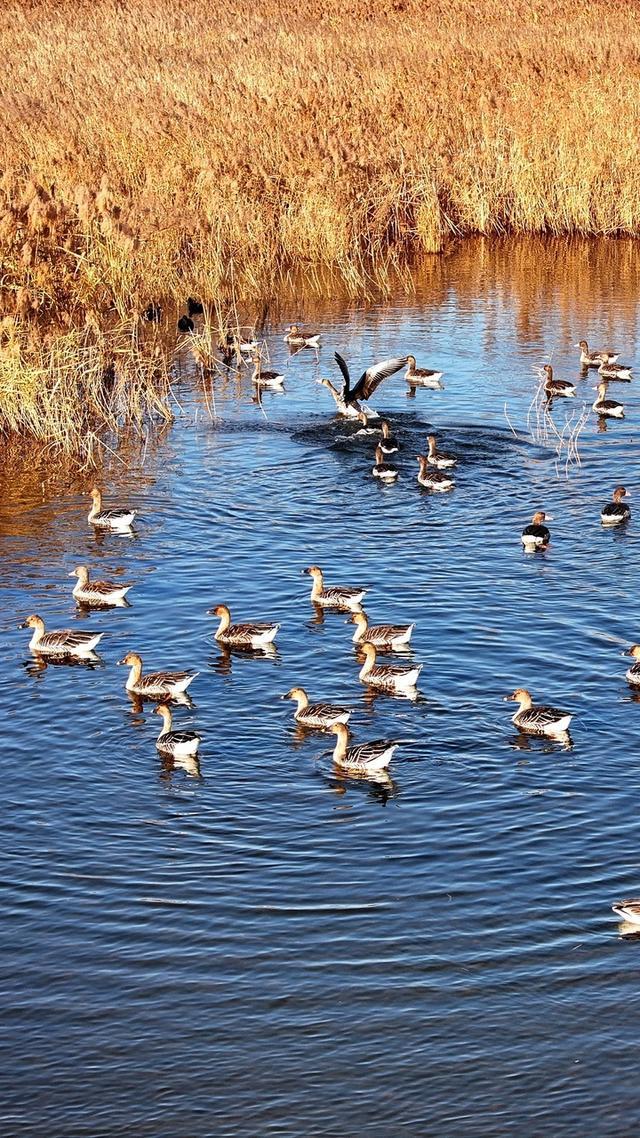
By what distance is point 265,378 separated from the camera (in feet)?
89.7

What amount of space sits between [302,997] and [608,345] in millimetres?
20571

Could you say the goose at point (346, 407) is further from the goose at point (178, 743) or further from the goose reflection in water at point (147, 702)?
the goose at point (178, 743)

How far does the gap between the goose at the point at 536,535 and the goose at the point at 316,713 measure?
4.87 metres

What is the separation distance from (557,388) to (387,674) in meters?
11.7

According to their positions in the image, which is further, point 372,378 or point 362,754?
point 372,378

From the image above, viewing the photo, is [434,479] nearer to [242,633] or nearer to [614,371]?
[614,371]

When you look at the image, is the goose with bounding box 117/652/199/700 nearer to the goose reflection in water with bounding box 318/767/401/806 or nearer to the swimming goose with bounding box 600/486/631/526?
the goose reflection in water with bounding box 318/767/401/806

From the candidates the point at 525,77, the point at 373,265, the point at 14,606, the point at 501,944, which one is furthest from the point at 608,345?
the point at 501,944

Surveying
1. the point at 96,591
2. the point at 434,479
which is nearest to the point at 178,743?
the point at 96,591

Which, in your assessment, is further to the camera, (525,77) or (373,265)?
(525,77)

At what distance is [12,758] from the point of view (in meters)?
14.6

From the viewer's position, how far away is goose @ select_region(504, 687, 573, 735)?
14.3m

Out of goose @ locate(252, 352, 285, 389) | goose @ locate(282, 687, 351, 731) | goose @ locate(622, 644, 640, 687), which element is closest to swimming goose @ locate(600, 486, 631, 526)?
goose @ locate(622, 644, 640, 687)

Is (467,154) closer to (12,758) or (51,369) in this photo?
(51,369)
